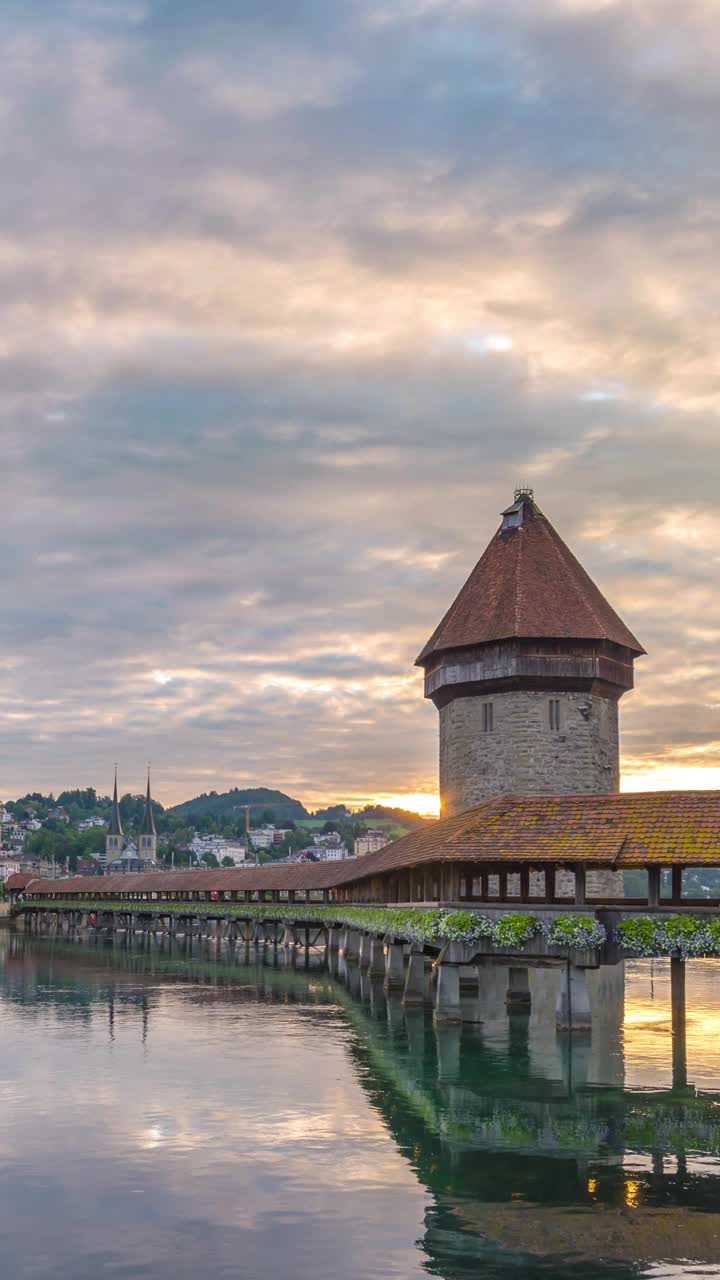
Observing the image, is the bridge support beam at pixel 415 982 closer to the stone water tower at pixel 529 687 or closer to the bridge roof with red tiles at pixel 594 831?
the bridge roof with red tiles at pixel 594 831

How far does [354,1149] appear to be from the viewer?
1780cm

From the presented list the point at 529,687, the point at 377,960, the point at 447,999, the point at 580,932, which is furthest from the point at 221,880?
the point at 580,932

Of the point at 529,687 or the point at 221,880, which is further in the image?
the point at 221,880

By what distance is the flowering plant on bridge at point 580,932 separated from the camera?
2694 cm

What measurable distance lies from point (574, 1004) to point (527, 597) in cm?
2541

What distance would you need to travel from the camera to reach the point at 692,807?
1109 inches

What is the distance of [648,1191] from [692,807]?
13326mm

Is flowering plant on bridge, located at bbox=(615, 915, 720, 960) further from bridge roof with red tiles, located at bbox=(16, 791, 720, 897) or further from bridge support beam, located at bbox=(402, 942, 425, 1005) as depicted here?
bridge support beam, located at bbox=(402, 942, 425, 1005)

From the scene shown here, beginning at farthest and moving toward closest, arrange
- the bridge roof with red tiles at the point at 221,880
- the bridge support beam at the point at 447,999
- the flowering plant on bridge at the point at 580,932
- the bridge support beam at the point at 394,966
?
1. the bridge roof with red tiles at the point at 221,880
2. the bridge support beam at the point at 394,966
3. the bridge support beam at the point at 447,999
4. the flowering plant on bridge at the point at 580,932

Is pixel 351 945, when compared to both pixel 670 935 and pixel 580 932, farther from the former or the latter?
pixel 670 935

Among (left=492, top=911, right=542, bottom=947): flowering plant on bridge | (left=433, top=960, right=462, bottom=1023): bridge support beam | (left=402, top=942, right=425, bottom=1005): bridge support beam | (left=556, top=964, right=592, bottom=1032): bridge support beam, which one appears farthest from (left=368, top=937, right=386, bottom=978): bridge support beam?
(left=492, top=911, right=542, bottom=947): flowering plant on bridge

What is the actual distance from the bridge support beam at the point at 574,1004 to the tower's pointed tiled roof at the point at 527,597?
22.2m

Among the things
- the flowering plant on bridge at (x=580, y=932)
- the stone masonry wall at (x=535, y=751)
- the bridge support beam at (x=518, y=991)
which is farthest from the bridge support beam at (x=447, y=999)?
the stone masonry wall at (x=535, y=751)

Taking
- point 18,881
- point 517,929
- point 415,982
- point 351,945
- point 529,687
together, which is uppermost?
point 529,687
